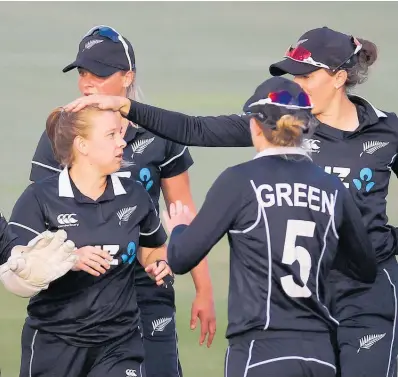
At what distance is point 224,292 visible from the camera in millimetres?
8859

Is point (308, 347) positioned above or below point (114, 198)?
below

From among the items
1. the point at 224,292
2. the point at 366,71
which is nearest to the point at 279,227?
the point at 366,71

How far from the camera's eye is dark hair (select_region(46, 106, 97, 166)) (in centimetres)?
597

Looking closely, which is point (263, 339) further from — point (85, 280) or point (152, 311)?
point (152, 311)

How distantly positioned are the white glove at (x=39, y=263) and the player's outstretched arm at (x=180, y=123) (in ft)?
1.83

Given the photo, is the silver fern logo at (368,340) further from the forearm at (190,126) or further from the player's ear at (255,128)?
the player's ear at (255,128)

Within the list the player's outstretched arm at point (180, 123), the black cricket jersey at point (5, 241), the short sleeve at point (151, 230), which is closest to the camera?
the black cricket jersey at point (5, 241)

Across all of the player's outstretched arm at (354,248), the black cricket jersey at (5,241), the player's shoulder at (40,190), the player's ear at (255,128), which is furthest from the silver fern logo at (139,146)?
the player's ear at (255,128)

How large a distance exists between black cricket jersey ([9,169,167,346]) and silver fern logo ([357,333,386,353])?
0.93m

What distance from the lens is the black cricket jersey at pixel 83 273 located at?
5.83m

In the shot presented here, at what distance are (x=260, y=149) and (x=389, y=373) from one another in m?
1.36

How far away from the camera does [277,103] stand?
206 inches

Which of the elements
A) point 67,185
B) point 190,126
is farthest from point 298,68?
point 67,185

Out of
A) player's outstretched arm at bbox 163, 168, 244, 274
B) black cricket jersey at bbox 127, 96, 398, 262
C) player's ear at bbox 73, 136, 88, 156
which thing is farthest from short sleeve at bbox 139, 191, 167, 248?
player's outstretched arm at bbox 163, 168, 244, 274
